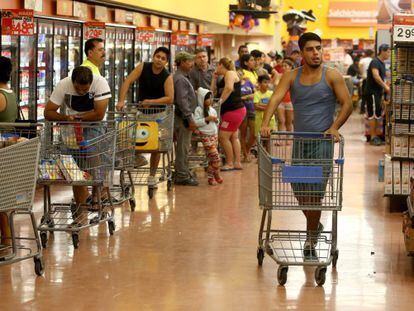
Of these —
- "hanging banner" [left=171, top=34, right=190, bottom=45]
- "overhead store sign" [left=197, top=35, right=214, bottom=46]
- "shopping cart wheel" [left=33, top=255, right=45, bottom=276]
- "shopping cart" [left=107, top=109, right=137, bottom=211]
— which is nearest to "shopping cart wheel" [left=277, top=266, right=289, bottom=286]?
"shopping cart wheel" [left=33, top=255, right=45, bottom=276]

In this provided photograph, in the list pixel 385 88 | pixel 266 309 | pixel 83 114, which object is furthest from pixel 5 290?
pixel 385 88

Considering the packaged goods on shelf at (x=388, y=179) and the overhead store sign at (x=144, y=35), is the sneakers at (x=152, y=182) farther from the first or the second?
the overhead store sign at (x=144, y=35)

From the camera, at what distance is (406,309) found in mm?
6426

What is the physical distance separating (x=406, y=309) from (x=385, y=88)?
1206 cm

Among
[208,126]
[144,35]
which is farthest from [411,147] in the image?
[144,35]

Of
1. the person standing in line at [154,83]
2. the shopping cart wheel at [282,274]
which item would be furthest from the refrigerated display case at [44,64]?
the shopping cart wheel at [282,274]

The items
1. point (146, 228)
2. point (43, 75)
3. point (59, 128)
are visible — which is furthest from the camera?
point (43, 75)

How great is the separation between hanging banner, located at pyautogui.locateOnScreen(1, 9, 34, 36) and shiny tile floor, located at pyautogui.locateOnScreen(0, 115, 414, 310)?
1.98 meters

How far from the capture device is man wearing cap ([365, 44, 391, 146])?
18.5 metres

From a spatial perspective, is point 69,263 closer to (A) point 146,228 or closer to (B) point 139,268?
(B) point 139,268

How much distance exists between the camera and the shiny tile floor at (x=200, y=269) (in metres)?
6.56

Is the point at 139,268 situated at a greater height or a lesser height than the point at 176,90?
lesser

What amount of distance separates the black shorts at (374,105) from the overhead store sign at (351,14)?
27500mm

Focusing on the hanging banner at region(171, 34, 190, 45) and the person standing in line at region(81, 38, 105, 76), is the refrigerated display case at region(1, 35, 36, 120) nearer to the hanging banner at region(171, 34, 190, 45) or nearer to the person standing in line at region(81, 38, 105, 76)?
the person standing in line at region(81, 38, 105, 76)
